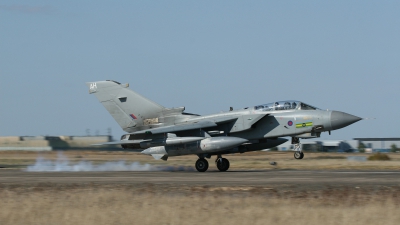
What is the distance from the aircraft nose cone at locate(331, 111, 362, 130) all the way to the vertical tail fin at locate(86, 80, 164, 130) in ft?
26.7

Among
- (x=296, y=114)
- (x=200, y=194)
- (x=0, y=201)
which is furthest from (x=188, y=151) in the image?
(x=0, y=201)

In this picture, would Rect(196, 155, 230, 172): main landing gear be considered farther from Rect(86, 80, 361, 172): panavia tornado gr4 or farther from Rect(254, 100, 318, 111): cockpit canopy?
Rect(254, 100, 318, 111): cockpit canopy

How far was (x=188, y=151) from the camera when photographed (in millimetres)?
24844

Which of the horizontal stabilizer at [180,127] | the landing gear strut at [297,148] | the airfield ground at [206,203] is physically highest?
the horizontal stabilizer at [180,127]

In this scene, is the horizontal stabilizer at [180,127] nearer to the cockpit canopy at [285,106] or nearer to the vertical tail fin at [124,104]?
the vertical tail fin at [124,104]

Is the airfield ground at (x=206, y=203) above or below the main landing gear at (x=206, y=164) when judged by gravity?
below

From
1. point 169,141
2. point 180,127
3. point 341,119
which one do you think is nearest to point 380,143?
point 341,119

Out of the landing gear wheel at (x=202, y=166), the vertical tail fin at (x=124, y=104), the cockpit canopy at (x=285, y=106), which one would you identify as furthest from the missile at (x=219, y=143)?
the vertical tail fin at (x=124, y=104)

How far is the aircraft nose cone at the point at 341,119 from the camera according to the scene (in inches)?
974

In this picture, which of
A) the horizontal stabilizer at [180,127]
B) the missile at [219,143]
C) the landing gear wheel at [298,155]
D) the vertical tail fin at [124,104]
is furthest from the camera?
the vertical tail fin at [124,104]

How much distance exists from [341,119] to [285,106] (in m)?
2.52

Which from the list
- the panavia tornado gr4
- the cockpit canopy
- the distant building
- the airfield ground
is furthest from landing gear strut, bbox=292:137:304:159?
the distant building

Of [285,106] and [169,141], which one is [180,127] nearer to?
[169,141]

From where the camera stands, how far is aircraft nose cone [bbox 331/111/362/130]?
24.7 metres
